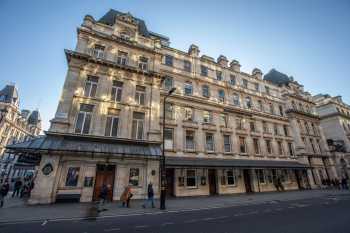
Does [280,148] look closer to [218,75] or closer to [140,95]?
[218,75]

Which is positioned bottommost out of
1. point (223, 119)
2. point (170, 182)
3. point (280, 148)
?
point (170, 182)

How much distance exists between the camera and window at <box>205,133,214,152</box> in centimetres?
2236

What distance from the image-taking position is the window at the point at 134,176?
16.5 m

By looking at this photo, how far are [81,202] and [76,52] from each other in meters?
14.5

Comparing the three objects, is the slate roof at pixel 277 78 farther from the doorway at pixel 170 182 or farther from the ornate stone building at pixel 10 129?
the ornate stone building at pixel 10 129

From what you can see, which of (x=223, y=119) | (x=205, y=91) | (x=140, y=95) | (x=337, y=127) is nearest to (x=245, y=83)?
(x=205, y=91)

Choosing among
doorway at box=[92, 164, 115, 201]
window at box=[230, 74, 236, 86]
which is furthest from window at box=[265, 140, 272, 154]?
A: doorway at box=[92, 164, 115, 201]

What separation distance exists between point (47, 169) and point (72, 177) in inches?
78.9

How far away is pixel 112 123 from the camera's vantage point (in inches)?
699

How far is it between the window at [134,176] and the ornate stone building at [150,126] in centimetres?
9

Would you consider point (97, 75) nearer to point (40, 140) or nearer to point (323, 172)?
point (40, 140)

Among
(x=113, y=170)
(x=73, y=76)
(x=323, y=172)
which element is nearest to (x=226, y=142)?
(x=113, y=170)

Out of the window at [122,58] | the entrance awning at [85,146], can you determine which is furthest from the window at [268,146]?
the window at [122,58]

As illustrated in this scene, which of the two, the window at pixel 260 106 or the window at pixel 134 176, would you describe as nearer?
the window at pixel 134 176
